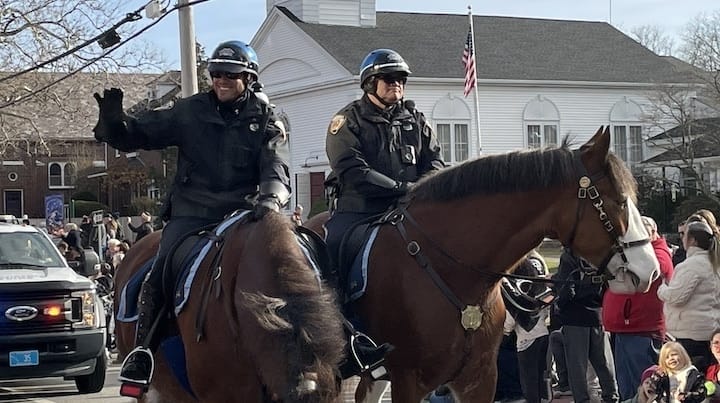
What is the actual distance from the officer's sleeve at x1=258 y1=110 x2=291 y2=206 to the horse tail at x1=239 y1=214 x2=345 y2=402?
2.96ft

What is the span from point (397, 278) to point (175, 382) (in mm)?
1497

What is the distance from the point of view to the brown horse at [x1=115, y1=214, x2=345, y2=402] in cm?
420

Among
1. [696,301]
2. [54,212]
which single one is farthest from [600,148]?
[54,212]

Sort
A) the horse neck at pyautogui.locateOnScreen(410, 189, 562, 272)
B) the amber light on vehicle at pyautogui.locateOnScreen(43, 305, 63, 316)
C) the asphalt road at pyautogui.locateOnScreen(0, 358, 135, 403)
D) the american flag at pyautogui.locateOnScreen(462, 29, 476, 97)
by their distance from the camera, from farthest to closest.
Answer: the american flag at pyautogui.locateOnScreen(462, 29, 476, 97), the asphalt road at pyautogui.locateOnScreen(0, 358, 135, 403), the amber light on vehicle at pyautogui.locateOnScreen(43, 305, 63, 316), the horse neck at pyautogui.locateOnScreen(410, 189, 562, 272)

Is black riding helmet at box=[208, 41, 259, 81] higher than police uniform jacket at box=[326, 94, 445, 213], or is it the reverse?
black riding helmet at box=[208, 41, 259, 81]

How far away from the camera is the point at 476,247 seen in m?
6.22

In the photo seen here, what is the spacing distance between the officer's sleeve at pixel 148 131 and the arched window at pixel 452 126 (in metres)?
38.3

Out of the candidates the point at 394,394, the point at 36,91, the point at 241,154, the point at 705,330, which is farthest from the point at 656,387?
the point at 36,91

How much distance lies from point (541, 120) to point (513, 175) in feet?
138

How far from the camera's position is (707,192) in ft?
129

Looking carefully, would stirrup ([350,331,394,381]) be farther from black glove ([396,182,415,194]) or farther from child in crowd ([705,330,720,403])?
child in crowd ([705,330,720,403])

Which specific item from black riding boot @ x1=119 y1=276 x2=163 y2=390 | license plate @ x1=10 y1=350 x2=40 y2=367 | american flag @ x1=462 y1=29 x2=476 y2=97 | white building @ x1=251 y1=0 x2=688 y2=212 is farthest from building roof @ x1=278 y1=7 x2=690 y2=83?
black riding boot @ x1=119 y1=276 x2=163 y2=390

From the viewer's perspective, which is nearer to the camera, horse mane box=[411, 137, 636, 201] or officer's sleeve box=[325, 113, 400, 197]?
horse mane box=[411, 137, 636, 201]

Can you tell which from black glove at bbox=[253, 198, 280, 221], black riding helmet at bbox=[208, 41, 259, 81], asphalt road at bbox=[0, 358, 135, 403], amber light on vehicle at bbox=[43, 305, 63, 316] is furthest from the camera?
asphalt road at bbox=[0, 358, 135, 403]
